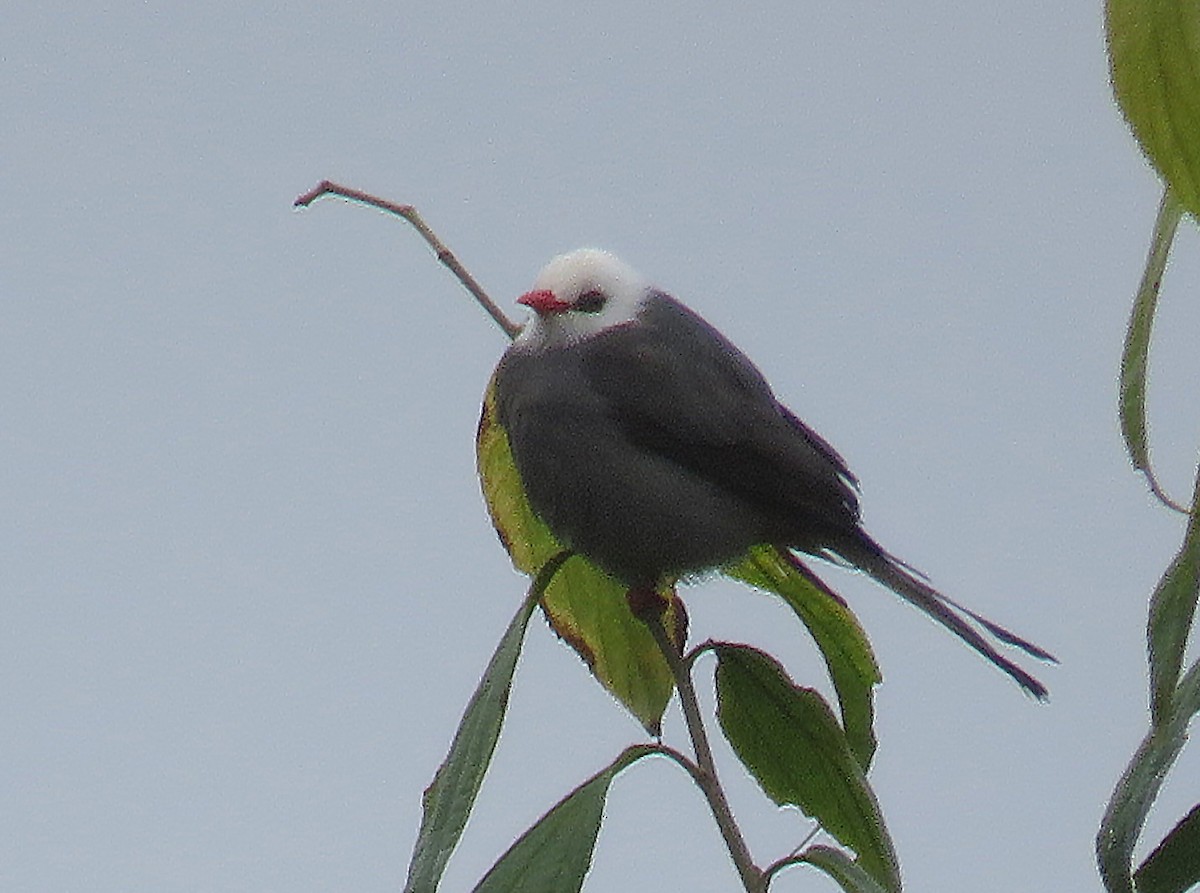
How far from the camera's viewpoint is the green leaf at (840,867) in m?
1.38

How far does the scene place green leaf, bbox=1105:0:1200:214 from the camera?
0.93 meters

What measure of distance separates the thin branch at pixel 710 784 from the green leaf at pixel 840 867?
0.43 feet

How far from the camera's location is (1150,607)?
107 cm

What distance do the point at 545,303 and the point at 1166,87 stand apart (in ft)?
5.32

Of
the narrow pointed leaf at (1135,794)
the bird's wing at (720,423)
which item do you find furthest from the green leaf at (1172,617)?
the bird's wing at (720,423)

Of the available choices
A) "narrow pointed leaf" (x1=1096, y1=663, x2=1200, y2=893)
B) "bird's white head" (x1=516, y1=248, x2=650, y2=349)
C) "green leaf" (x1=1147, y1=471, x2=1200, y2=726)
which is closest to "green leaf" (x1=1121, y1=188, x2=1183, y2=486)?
"green leaf" (x1=1147, y1=471, x2=1200, y2=726)

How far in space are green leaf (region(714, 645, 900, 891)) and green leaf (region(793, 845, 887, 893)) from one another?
13 centimetres

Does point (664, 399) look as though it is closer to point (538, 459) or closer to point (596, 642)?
point (538, 459)

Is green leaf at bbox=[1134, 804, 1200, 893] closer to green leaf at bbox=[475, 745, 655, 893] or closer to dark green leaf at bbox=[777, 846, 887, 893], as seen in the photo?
dark green leaf at bbox=[777, 846, 887, 893]

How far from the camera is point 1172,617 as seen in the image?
105 cm

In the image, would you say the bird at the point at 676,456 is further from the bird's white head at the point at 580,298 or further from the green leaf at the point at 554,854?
the green leaf at the point at 554,854

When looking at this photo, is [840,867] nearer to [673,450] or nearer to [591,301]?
[673,450]

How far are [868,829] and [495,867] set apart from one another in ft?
1.29

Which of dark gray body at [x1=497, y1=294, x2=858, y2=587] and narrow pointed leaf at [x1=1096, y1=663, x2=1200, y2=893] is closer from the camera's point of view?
narrow pointed leaf at [x1=1096, y1=663, x2=1200, y2=893]
